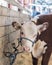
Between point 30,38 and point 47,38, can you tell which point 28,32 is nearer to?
point 30,38

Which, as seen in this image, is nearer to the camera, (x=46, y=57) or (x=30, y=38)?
(x=30, y=38)

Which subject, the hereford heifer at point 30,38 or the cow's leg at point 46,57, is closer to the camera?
the hereford heifer at point 30,38

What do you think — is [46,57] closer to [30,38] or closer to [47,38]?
[47,38]

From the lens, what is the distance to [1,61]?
1.62 meters

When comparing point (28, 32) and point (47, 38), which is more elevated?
point (28, 32)

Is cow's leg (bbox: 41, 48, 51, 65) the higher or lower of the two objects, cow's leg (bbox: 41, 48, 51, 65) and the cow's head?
the lower

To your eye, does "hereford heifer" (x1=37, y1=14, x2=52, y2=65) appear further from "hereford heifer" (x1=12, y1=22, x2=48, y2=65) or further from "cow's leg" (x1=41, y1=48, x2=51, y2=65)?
"hereford heifer" (x1=12, y1=22, x2=48, y2=65)

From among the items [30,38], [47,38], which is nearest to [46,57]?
[47,38]

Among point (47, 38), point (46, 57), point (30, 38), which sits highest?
point (30, 38)

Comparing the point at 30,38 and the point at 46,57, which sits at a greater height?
the point at 30,38

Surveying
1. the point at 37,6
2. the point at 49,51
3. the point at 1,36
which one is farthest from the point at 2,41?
the point at 37,6

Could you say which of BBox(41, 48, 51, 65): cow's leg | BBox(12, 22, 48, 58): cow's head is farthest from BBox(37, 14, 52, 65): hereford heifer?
BBox(12, 22, 48, 58): cow's head

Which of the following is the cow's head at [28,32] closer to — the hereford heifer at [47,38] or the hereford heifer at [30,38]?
the hereford heifer at [30,38]

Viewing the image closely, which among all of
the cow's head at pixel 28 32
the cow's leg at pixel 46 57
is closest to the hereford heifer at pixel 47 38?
the cow's leg at pixel 46 57
